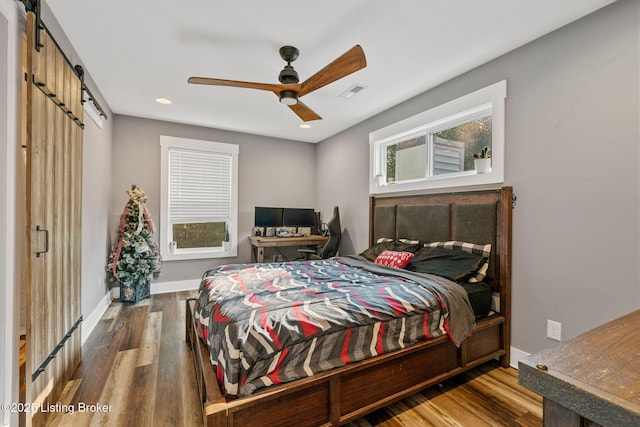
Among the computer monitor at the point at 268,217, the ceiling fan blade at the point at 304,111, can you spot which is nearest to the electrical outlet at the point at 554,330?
the ceiling fan blade at the point at 304,111

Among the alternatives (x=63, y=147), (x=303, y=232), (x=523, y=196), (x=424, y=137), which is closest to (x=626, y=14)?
(x=523, y=196)

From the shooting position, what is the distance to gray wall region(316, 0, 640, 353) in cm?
180

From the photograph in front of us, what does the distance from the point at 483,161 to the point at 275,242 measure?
9.95ft

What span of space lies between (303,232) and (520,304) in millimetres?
3474

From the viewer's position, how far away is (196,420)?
169 centimetres

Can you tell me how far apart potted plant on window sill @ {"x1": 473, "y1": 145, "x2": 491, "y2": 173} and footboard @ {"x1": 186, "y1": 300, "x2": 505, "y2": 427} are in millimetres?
1338

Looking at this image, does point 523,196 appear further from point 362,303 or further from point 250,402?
point 250,402

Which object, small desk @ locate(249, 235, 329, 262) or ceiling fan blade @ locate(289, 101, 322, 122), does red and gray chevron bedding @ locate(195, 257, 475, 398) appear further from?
small desk @ locate(249, 235, 329, 262)

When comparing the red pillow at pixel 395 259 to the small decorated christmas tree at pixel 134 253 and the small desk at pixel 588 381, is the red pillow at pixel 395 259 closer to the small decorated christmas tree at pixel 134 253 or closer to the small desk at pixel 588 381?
the small desk at pixel 588 381

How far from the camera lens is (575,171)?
6.63 ft

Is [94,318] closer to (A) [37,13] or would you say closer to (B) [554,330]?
(A) [37,13]

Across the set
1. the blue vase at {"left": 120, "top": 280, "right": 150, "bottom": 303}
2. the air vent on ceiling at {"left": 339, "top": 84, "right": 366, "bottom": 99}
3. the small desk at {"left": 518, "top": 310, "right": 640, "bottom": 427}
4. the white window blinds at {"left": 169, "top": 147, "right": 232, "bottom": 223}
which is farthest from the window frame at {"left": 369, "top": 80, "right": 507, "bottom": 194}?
the blue vase at {"left": 120, "top": 280, "right": 150, "bottom": 303}

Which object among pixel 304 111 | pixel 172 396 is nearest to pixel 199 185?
pixel 304 111

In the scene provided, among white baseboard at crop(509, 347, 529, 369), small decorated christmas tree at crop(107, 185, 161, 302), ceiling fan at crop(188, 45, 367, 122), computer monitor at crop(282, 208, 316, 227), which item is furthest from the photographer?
computer monitor at crop(282, 208, 316, 227)
